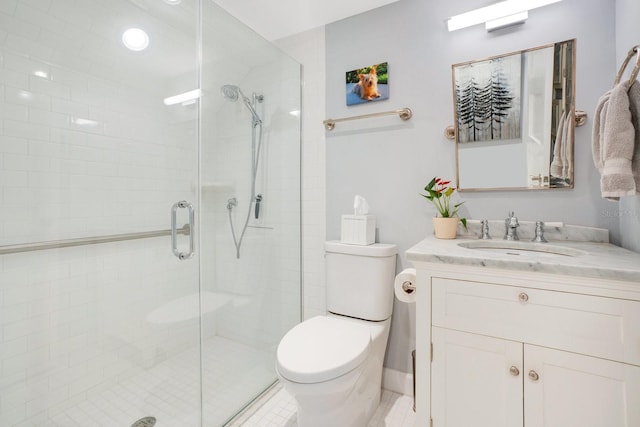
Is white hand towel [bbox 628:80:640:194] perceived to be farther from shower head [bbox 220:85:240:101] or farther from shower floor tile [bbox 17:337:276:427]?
shower floor tile [bbox 17:337:276:427]

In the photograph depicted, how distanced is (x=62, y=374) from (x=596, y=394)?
6.08ft

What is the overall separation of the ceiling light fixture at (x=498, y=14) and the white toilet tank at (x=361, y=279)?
1.20 metres

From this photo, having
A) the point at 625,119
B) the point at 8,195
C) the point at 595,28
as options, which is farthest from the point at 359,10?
the point at 8,195

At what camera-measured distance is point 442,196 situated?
159cm

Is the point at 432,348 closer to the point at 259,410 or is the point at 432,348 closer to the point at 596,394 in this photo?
the point at 596,394

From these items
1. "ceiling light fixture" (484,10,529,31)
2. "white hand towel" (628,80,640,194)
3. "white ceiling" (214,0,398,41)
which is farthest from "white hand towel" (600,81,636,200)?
"white ceiling" (214,0,398,41)

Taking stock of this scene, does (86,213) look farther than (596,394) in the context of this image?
Yes

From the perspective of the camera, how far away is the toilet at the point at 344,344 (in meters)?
1.11

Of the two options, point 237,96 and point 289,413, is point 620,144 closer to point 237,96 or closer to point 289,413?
point 237,96

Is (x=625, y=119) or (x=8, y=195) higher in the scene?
(x=625, y=119)

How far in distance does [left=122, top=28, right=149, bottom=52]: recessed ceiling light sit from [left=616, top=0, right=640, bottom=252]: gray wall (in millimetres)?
1903

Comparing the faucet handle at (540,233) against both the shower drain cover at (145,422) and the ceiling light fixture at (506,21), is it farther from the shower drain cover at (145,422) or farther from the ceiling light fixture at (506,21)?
the shower drain cover at (145,422)

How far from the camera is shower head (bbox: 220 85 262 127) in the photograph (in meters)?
1.58

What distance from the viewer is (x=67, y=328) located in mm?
1155
